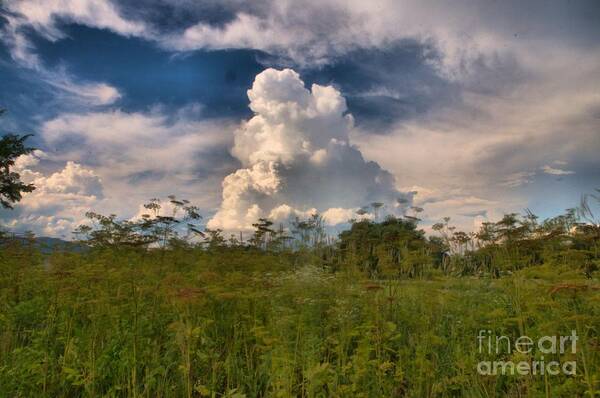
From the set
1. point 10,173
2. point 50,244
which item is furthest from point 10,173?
point 50,244

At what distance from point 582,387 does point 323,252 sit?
239 inches

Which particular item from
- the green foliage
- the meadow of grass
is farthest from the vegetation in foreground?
the green foliage

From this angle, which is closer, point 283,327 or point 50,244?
point 283,327

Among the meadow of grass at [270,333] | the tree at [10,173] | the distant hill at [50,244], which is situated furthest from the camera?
the tree at [10,173]

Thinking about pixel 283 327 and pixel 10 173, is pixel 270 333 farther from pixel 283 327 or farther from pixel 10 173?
pixel 10 173

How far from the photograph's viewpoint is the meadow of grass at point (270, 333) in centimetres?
398

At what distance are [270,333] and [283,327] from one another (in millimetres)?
434

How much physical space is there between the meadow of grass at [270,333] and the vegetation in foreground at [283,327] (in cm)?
2

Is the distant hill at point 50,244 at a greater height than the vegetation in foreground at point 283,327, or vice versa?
the distant hill at point 50,244

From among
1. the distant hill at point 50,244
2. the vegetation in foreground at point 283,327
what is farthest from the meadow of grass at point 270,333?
the distant hill at point 50,244

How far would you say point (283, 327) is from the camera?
14.6 ft

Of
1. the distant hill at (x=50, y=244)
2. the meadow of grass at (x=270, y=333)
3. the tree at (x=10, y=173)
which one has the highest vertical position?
the tree at (x=10, y=173)

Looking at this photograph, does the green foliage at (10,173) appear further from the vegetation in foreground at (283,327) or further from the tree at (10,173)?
the vegetation in foreground at (283,327)

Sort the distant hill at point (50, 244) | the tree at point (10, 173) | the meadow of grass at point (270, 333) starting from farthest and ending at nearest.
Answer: the tree at point (10, 173), the distant hill at point (50, 244), the meadow of grass at point (270, 333)
